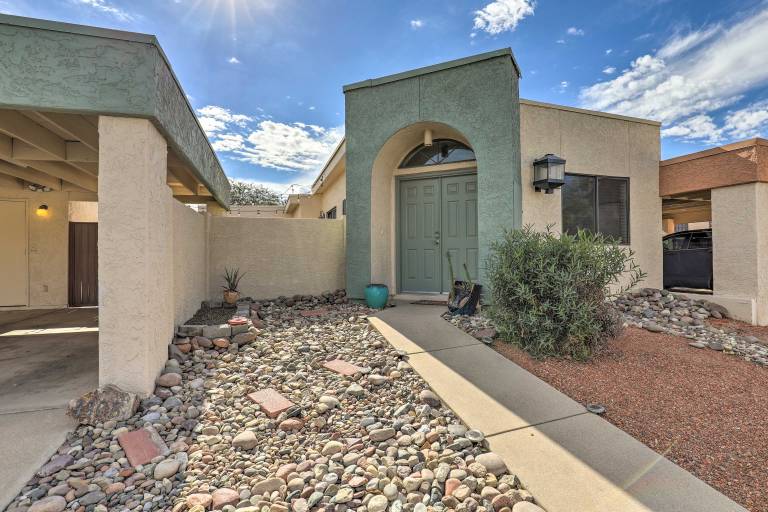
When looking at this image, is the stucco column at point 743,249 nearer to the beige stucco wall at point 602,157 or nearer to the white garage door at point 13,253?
the beige stucco wall at point 602,157

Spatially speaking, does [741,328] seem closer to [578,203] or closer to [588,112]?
[578,203]

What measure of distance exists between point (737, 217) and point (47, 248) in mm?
13354

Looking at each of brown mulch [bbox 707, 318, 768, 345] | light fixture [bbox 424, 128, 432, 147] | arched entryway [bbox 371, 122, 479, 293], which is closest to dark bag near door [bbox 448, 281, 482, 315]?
arched entryway [bbox 371, 122, 479, 293]

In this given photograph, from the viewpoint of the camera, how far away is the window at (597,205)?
648 cm

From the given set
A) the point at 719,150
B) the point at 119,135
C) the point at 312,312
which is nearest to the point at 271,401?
the point at 119,135

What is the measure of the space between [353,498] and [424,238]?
17.0 feet

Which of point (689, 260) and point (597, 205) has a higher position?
point (597, 205)

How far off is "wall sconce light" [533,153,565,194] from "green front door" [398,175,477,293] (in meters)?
1.04

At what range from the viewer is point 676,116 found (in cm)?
761

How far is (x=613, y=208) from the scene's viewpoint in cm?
680

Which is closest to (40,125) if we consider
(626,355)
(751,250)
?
(626,355)

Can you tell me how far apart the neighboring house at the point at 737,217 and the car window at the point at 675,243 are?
1.02 metres

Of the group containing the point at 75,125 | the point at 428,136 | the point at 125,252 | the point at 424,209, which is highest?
the point at 428,136

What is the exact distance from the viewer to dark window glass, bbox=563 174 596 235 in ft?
21.1
